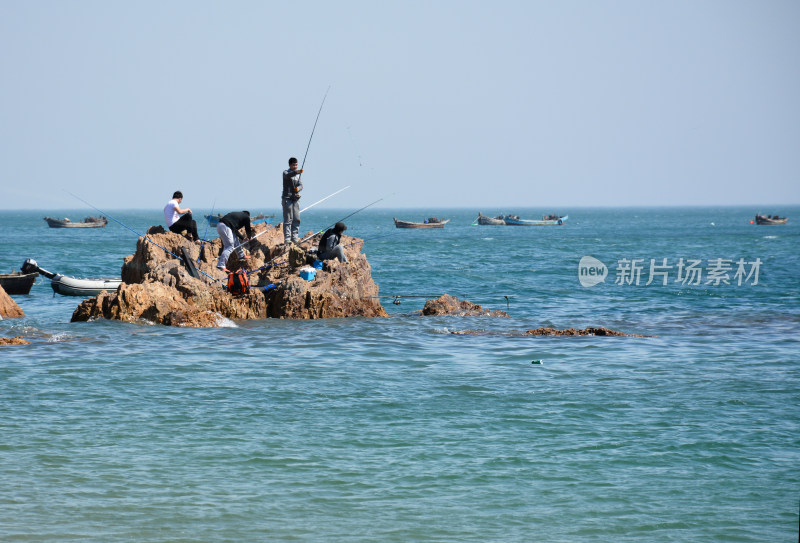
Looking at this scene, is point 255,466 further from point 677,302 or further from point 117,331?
point 677,302

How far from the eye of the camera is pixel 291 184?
61.7 ft

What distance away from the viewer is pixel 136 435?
9.72 m

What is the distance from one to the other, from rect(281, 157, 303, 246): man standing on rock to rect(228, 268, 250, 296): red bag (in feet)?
5.54

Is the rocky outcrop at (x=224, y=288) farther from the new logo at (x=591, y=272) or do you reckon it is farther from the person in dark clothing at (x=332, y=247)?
the new logo at (x=591, y=272)

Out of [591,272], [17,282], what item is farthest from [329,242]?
[591,272]

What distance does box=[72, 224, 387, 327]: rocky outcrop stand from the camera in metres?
17.8

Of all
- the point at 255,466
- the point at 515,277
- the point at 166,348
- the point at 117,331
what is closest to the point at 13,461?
the point at 255,466

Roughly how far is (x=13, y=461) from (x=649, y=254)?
5709 cm

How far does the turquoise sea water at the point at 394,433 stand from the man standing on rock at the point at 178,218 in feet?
9.22

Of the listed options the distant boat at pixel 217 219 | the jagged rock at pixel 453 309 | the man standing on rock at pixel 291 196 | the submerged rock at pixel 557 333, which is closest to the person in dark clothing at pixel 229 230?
the distant boat at pixel 217 219

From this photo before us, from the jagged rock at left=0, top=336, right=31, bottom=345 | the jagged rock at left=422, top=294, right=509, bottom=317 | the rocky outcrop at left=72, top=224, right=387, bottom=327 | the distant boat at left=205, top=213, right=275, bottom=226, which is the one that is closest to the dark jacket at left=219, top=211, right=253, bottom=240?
the distant boat at left=205, top=213, right=275, bottom=226

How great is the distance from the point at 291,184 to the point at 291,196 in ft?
0.89

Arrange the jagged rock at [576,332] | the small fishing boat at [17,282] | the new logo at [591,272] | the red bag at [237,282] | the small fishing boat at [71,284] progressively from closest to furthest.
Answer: the jagged rock at [576,332] < the red bag at [237,282] < the small fishing boat at [71,284] < the small fishing boat at [17,282] < the new logo at [591,272]

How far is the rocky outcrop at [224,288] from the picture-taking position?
17828 mm
